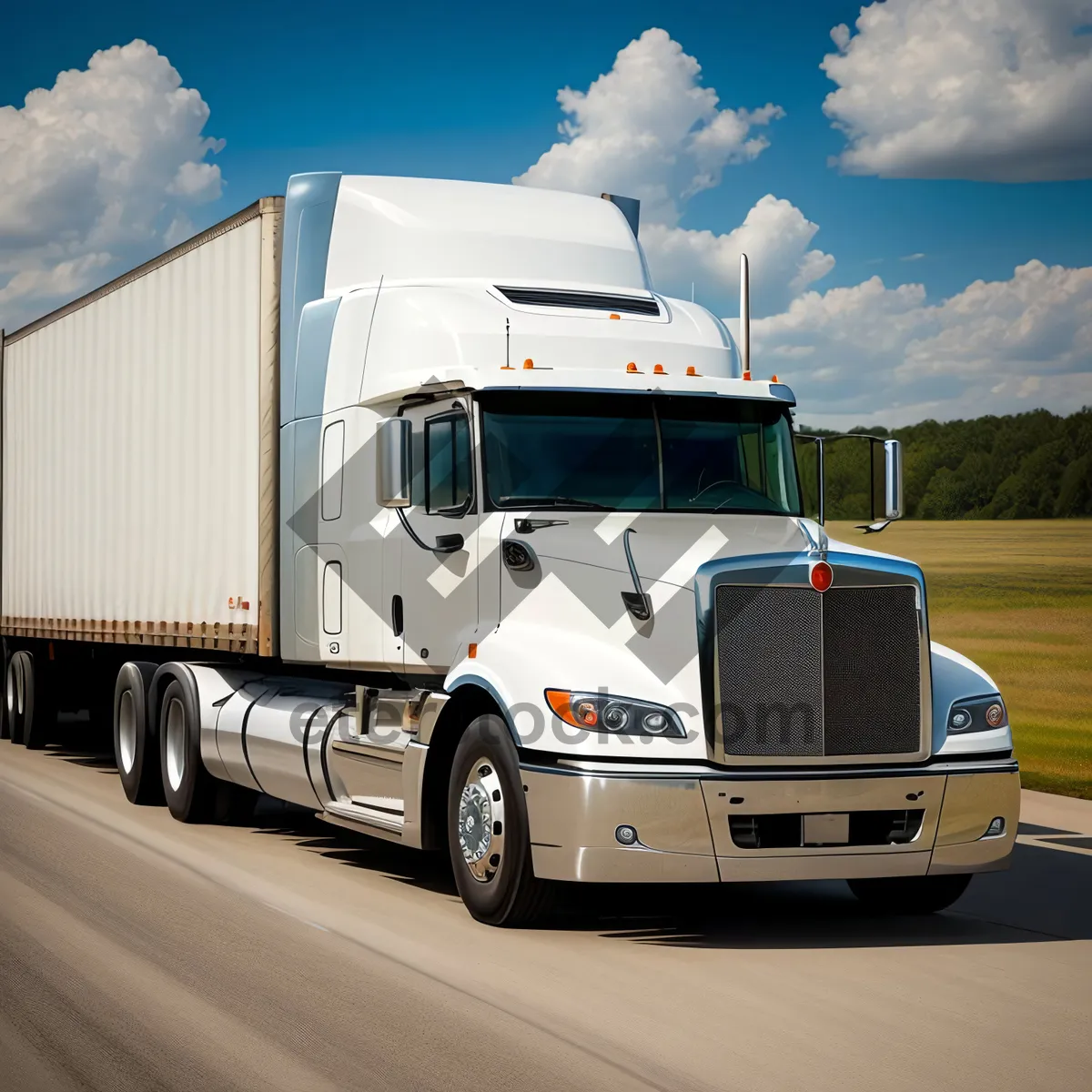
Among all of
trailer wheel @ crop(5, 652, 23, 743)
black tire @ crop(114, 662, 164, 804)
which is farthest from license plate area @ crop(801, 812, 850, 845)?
trailer wheel @ crop(5, 652, 23, 743)

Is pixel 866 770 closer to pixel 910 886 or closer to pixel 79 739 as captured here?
pixel 910 886

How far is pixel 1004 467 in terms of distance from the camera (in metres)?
54.2

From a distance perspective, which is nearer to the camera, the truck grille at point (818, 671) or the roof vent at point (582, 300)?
the truck grille at point (818, 671)

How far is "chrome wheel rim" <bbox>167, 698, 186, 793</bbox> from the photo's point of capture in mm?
13977

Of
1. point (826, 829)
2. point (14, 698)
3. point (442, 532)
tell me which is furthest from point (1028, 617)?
point (826, 829)

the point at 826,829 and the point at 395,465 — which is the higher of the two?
Result: the point at 395,465

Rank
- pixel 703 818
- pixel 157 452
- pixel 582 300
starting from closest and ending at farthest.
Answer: pixel 703 818 < pixel 582 300 < pixel 157 452

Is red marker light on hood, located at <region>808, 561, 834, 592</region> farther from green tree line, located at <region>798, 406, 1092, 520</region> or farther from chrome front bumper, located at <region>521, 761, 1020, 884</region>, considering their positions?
green tree line, located at <region>798, 406, 1092, 520</region>

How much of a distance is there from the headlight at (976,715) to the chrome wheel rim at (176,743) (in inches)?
273

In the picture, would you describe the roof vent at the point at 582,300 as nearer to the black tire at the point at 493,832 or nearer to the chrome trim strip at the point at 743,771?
the black tire at the point at 493,832

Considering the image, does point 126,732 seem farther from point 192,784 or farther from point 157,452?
point 157,452

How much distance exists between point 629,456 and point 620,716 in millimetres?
1920

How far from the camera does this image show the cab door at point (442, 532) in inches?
385

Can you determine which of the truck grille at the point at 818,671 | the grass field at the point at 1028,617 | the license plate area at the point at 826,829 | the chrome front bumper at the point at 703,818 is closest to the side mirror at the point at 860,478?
the truck grille at the point at 818,671
